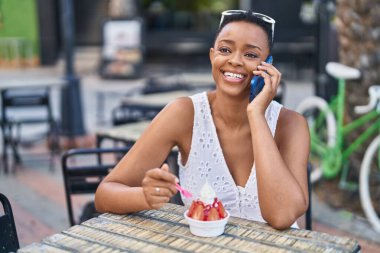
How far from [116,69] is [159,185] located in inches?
450

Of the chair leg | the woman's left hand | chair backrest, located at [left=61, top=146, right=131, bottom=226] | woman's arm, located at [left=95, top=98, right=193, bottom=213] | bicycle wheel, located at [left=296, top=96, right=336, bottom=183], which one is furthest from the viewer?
the chair leg

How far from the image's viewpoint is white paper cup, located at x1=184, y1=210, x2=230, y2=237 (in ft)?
5.82

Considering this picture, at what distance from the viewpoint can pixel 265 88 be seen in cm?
214

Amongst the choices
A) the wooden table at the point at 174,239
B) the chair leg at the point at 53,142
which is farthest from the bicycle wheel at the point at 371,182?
the chair leg at the point at 53,142

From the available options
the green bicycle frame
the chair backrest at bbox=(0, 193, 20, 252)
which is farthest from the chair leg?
the chair backrest at bbox=(0, 193, 20, 252)

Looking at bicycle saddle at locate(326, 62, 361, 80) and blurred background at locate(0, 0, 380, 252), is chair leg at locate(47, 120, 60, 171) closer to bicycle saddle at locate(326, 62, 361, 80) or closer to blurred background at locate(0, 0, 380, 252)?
blurred background at locate(0, 0, 380, 252)

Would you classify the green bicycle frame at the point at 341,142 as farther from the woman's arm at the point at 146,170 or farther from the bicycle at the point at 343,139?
the woman's arm at the point at 146,170

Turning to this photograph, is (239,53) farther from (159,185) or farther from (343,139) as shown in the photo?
(343,139)

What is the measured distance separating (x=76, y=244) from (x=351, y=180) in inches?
145

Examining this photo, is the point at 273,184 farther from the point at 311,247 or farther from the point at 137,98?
the point at 137,98

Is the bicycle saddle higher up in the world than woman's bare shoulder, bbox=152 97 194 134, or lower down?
lower down

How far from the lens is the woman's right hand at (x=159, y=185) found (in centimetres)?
180

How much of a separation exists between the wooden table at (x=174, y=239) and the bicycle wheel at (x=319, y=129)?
310cm

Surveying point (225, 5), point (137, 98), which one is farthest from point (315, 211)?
point (225, 5)
